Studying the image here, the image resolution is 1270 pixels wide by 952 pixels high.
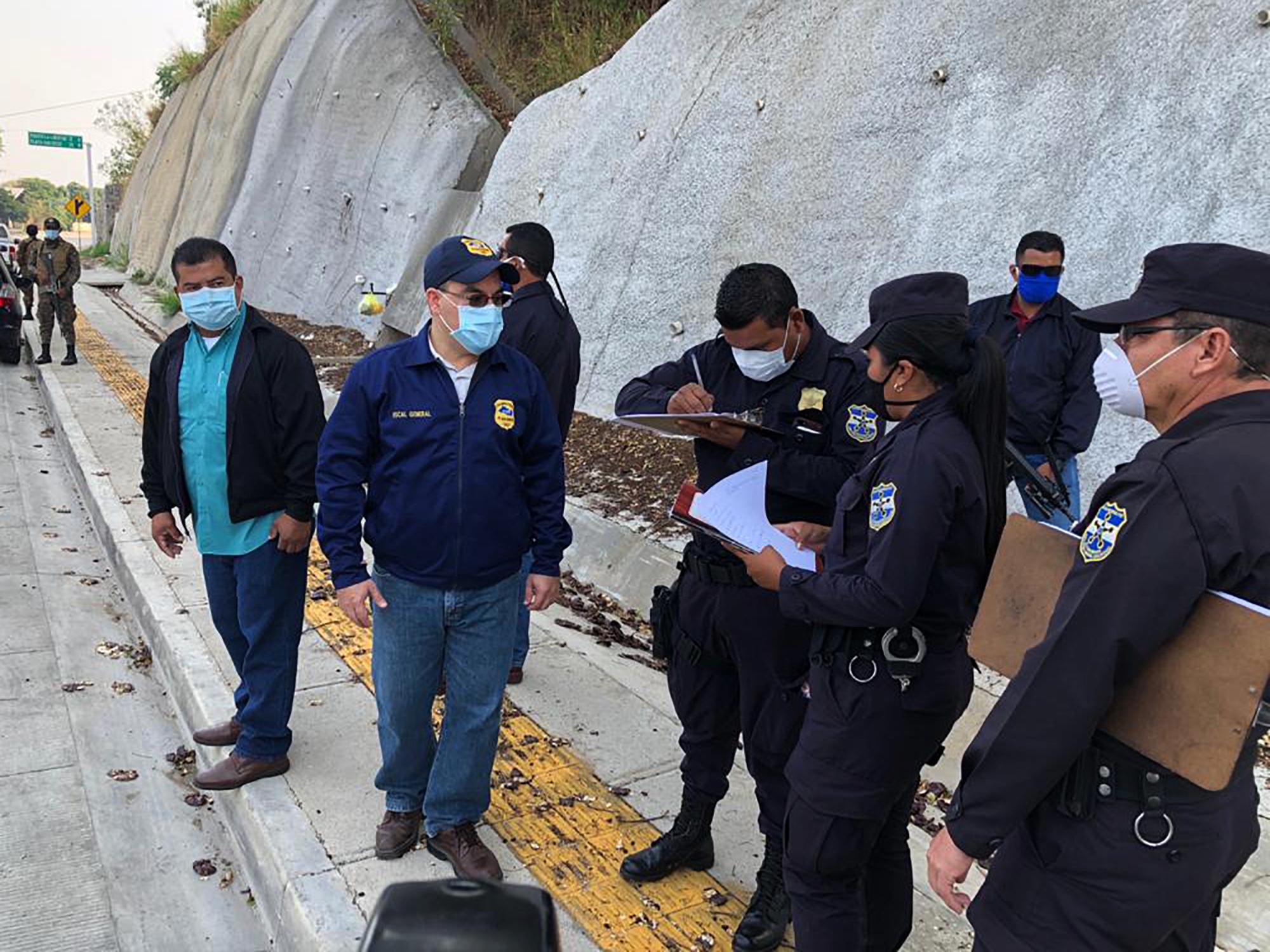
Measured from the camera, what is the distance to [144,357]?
48.2 ft

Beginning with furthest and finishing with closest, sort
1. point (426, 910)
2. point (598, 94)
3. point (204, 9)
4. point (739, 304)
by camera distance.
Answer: point (204, 9) < point (598, 94) < point (739, 304) < point (426, 910)

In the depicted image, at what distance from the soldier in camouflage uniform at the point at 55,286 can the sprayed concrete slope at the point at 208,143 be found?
29.3 ft

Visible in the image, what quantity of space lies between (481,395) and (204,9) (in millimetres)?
33253

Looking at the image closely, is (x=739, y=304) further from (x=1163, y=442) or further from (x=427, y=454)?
(x=1163, y=442)

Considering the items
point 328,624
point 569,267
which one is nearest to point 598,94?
point 569,267

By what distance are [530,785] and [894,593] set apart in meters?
2.17

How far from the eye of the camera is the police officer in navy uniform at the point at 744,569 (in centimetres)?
294

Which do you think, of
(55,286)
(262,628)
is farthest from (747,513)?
(55,286)

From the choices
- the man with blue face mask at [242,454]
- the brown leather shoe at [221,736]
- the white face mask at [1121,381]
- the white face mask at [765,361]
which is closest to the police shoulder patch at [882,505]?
the white face mask at [1121,381]

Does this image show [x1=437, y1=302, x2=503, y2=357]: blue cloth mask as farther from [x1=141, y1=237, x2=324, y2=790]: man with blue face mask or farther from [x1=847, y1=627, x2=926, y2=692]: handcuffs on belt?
[x1=847, y1=627, x2=926, y2=692]: handcuffs on belt

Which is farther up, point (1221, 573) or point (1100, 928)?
point (1221, 573)

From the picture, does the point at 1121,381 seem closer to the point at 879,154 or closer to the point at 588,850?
the point at 588,850

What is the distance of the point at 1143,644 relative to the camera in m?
1.67

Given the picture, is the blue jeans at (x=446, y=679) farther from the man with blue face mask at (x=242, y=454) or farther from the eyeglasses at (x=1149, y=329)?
the eyeglasses at (x=1149, y=329)
